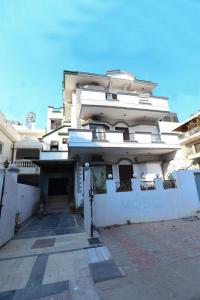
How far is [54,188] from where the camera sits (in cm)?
1554

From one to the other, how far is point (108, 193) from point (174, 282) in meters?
4.75

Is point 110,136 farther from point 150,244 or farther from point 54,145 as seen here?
point 150,244

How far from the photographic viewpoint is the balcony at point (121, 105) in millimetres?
11328

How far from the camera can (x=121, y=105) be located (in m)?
11.7

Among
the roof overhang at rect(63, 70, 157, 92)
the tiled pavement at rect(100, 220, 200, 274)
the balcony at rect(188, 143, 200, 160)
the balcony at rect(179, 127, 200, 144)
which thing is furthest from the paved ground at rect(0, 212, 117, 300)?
the balcony at rect(179, 127, 200, 144)

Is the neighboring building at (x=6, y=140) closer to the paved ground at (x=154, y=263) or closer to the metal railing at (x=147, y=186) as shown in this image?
the metal railing at (x=147, y=186)

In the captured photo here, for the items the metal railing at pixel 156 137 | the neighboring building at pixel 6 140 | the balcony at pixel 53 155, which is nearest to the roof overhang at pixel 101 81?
A: the metal railing at pixel 156 137

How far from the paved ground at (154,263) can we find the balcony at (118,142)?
5.33 m

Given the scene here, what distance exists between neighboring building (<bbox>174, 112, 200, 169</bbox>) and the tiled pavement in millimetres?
12170

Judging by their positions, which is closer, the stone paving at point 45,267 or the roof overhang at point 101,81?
the stone paving at point 45,267

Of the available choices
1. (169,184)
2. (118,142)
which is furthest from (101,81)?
(169,184)

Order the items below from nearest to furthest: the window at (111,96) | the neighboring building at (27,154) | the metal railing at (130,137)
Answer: the metal railing at (130,137) → the window at (111,96) → the neighboring building at (27,154)

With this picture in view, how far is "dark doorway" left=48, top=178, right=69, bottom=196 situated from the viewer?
50.1ft

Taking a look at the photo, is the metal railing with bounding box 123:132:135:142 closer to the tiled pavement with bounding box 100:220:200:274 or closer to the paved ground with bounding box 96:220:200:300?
the tiled pavement with bounding box 100:220:200:274
